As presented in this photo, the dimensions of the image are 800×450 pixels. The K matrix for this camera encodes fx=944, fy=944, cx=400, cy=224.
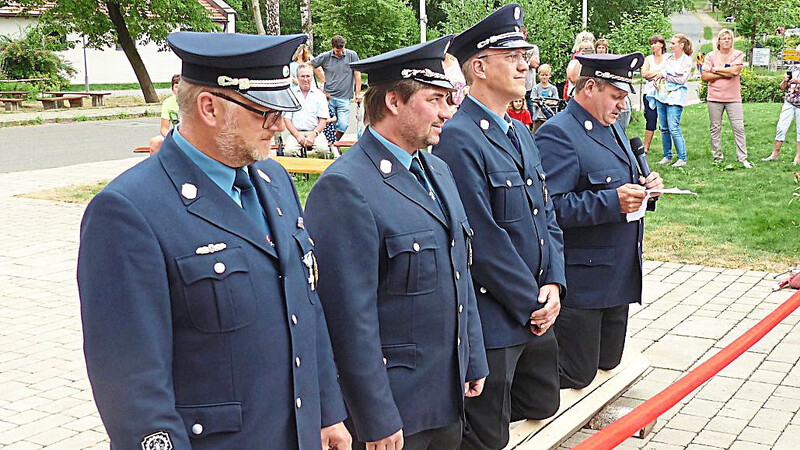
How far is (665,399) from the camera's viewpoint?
126 inches

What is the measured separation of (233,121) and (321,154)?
11.1 m

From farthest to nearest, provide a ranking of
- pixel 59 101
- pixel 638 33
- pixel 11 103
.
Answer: pixel 59 101 < pixel 11 103 < pixel 638 33

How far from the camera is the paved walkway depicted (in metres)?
5.14

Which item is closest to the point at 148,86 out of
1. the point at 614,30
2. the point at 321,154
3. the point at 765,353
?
the point at 614,30

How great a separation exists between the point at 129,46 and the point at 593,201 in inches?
1250

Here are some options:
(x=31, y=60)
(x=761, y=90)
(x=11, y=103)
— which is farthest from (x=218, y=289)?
(x=31, y=60)

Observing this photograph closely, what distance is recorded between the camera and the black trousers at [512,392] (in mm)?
4062

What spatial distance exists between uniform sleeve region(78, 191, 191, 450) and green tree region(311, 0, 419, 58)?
43172 mm

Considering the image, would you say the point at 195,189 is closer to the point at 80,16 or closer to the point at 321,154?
the point at 321,154

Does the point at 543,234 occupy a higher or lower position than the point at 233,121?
lower

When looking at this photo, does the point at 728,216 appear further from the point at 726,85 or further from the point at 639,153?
the point at 639,153

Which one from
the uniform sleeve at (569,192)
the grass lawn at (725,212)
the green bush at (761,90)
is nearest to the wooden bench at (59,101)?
the grass lawn at (725,212)

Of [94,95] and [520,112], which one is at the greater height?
[94,95]

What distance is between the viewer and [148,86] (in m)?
33.3
